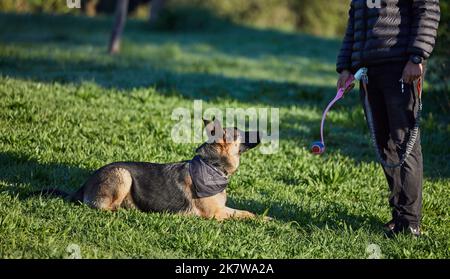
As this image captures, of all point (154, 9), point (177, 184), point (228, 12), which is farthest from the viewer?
point (228, 12)

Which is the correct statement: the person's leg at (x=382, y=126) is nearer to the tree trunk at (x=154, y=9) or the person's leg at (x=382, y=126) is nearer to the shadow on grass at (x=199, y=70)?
the shadow on grass at (x=199, y=70)

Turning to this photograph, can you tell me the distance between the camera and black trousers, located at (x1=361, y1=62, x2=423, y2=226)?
591 cm

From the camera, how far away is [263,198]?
712 centimetres

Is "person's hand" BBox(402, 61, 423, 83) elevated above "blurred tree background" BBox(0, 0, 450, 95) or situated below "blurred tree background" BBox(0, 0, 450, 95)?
above

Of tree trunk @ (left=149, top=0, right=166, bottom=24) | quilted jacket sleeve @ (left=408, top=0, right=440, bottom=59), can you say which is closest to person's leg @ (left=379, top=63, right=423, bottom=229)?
quilted jacket sleeve @ (left=408, top=0, right=440, bottom=59)

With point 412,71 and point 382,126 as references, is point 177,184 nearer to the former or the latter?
point 382,126

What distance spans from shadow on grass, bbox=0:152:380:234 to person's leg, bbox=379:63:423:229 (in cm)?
39

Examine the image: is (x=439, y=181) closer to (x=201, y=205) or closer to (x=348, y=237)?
(x=348, y=237)

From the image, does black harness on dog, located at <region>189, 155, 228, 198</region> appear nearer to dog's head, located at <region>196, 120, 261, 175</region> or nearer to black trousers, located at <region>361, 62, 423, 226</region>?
dog's head, located at <region>196, 120, 261, 175</region>

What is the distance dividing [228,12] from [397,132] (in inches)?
1049

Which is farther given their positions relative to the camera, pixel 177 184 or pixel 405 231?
pixel 177 184

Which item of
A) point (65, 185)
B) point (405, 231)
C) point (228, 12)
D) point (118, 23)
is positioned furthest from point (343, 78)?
point (228, 12)

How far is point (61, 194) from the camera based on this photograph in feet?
21.1
